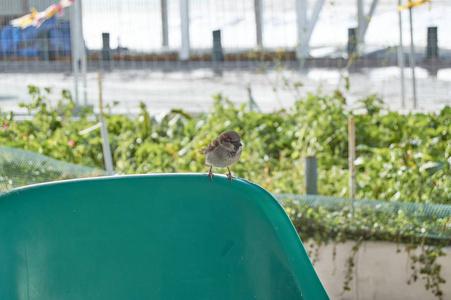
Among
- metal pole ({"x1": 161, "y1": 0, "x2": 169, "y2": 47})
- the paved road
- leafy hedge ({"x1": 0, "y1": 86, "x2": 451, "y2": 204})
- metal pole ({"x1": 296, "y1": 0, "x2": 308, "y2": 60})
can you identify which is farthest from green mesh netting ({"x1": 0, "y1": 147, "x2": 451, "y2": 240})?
metal pole ({"x1": 161, "y1": 0, "x2": 169, "y2": 47})

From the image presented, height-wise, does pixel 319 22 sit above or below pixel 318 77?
above

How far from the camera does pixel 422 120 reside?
14.5ft

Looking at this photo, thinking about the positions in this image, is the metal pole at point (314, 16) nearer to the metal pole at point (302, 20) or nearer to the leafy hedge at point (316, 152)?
the metal pole at point (302, 20)

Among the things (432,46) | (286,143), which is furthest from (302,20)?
(286,143)

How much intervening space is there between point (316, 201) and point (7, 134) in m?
2.42

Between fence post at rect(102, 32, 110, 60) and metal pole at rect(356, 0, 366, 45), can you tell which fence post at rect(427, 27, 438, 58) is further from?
fence post at rect(102, 32, 110, 60)

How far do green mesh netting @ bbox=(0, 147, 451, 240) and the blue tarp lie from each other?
5.43 metres

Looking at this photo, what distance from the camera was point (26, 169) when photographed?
10.3 ft

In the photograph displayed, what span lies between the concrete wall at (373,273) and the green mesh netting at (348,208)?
9 cm

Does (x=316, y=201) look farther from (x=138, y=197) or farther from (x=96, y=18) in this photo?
(x=96, y=18)

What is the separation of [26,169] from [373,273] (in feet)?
5.38

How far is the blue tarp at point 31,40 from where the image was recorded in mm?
8320

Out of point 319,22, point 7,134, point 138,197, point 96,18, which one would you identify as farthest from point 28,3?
point 138,197

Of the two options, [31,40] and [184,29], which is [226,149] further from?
[31,40]
